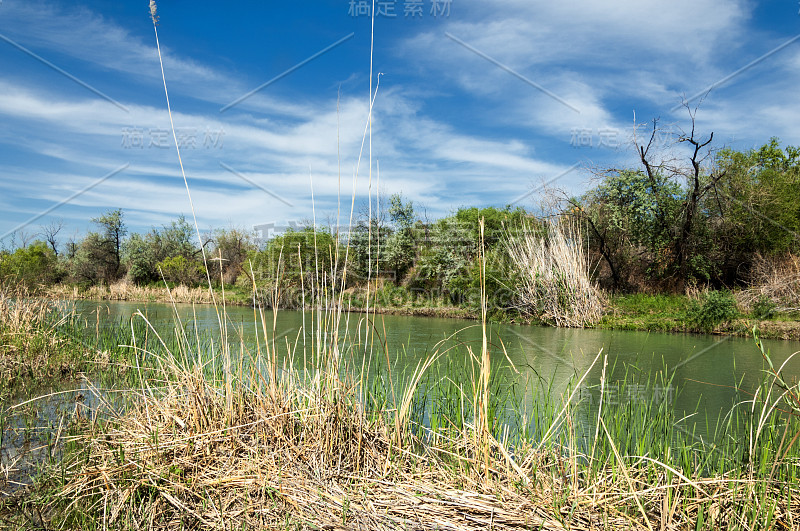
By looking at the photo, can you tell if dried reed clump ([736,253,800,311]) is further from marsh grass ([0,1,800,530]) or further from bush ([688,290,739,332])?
marsh grass ([0,1,800,530])

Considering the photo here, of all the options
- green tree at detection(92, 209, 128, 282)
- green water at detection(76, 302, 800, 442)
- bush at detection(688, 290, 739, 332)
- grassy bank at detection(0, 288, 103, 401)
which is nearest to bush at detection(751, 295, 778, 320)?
bush at detection(688, 290, 739, 332)

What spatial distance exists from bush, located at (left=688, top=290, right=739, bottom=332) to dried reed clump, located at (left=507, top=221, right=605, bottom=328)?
2.26 meters

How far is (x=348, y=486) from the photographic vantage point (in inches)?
90.4

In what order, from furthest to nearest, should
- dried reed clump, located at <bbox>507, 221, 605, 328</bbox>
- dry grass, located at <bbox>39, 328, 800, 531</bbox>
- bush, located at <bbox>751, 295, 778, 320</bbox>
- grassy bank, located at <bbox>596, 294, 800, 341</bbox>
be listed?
1. dried reed clump, located at <bbox>507, 221, 605, 328</bbox>
2. bush, located at <bbox>751, 295, 778, 320</bbox>
3. grassy bank, located at <bbox>596, 294, 800, 341</bbox>
4. dry grass, located at <bbox>39, 328, 800, 531</bbox>

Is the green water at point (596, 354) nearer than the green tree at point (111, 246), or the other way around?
the green water at point (596, 354)

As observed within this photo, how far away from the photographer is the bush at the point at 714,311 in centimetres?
1120

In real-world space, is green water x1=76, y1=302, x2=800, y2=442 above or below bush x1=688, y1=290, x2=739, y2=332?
below

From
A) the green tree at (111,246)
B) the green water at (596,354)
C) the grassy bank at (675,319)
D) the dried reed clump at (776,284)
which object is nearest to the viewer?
the green water at (596,354)

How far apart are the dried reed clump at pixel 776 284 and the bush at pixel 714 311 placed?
36.0 inches

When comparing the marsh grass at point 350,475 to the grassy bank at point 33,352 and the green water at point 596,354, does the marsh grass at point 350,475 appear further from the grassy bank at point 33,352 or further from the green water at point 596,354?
the grassy bank at point 33,352

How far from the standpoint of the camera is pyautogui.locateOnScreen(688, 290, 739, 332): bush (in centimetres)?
1120

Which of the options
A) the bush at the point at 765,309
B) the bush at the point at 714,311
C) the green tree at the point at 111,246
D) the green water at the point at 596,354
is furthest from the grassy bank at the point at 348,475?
the green tree at the point at 111,246

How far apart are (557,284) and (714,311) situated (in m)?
3.57

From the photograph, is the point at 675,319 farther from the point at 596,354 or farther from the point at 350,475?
the point at 350,475
